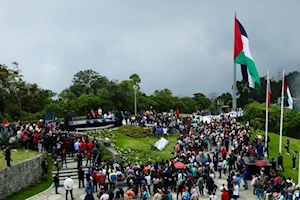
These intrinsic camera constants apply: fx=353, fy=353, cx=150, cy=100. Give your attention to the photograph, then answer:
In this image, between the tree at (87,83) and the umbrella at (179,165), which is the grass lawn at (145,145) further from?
the tree at (87,83)

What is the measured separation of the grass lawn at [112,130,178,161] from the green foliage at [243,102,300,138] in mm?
16984

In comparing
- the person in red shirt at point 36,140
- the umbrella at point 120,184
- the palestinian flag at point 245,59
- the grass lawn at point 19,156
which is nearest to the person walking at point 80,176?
the umbrella at point 120,184

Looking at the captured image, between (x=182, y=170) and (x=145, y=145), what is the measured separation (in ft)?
30.3

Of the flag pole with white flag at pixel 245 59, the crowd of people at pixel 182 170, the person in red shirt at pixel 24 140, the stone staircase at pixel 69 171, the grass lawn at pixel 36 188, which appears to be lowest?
the grass lawn at pixel 36 188

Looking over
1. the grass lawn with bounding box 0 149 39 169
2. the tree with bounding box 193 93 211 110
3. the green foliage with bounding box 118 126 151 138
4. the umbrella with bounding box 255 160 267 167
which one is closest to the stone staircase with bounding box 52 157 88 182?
the grass lawn with bounding box 0 149 39 169

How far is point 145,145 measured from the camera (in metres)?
30.0

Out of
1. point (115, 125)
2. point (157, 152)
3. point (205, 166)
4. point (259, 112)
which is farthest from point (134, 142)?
point (259, 112)

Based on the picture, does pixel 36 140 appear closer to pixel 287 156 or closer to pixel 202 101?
pixel 287 156

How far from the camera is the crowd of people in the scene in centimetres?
1823

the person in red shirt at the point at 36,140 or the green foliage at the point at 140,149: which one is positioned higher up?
the person in red shirt at the point at 36,140

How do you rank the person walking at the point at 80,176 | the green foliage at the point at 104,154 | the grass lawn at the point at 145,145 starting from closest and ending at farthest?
the person walking at the point at 80,176, the green foliage at the point at 104,154, the grass lawn at the point at 145,145

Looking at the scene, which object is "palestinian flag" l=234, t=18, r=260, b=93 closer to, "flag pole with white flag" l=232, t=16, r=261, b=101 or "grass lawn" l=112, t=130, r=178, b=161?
"flag pole with white flag" l=232, t=16, r=261, b=101

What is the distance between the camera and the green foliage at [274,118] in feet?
151

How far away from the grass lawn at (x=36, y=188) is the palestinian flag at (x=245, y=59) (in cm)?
1684
